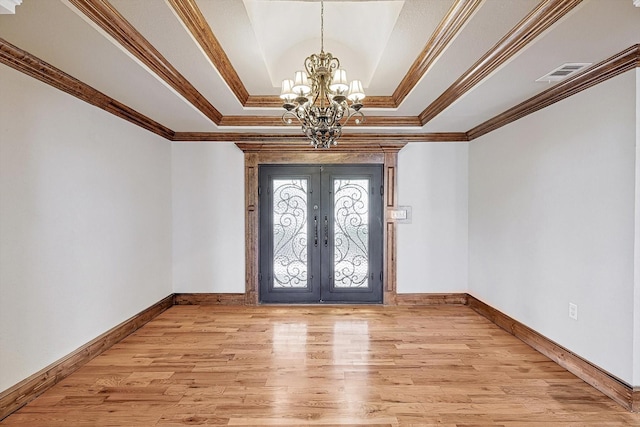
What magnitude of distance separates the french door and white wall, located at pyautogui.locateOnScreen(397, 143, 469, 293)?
39 cm

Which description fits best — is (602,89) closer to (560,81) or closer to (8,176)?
(560,81)

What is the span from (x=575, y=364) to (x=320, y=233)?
3.12 metres

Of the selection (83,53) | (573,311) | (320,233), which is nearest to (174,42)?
(83,53)

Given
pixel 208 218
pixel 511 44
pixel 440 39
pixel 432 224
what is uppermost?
pixel 440 39

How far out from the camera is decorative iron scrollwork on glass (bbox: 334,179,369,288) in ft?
15.9

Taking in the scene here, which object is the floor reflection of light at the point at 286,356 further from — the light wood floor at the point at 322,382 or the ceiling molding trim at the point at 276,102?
the ceiling molding trim at the point at 276,102

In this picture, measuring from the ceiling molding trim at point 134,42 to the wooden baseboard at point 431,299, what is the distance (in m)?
3.76

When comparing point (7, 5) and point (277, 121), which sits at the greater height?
point (277, 121)

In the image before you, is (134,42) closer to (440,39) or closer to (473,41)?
(440,39)

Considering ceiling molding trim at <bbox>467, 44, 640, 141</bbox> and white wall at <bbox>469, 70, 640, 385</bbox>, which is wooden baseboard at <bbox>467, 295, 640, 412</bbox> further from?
ceiling molding trim at <bbox>467, 44, 640, 141</bbox>

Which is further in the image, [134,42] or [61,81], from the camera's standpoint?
[61,81]

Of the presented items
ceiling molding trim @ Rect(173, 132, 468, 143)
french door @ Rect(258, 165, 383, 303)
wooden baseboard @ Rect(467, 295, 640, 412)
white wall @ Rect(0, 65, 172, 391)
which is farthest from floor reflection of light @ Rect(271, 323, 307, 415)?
ceiling molding trim @ Rect(173, 132, 468, 143)

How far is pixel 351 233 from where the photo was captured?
16.0 feet

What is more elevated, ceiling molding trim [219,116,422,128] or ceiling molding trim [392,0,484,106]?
ceiling molding trim [392,0,484,106]
